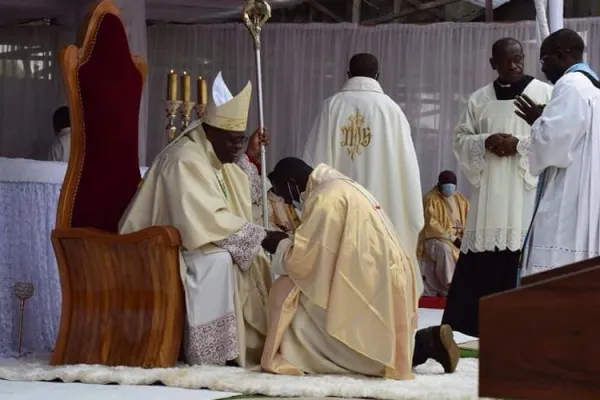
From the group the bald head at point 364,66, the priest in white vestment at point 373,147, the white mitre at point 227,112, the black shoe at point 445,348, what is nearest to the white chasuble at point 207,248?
the white mitre at point 227,112

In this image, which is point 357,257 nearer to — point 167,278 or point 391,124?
point 167,278

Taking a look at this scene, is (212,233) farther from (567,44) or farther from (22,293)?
(567,44)

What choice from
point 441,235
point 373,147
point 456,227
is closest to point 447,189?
point 456,227

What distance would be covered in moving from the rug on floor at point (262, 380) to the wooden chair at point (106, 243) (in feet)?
0.58

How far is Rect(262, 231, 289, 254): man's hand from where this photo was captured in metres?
5.39

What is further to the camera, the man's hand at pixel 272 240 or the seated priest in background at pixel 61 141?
the seated priest in background at pixel 61 141

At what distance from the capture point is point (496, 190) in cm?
705

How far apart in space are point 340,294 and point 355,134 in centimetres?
269

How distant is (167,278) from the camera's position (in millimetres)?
5309

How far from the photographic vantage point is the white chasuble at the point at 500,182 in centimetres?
704

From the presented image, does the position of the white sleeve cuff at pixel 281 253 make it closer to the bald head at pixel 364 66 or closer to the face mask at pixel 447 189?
the bald head at pixel 364 66

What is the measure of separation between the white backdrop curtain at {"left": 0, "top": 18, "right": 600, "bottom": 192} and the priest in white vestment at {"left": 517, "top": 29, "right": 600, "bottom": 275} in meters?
7.68

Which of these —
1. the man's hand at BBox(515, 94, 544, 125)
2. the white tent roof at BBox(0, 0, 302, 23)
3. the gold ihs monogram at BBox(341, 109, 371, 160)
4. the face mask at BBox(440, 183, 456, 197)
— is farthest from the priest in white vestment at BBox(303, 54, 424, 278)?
the white tent roof at BBox(0, 0, 302, 23)

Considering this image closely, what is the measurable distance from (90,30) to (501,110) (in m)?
2.62
